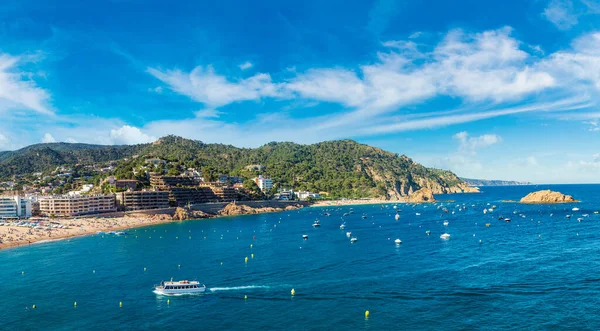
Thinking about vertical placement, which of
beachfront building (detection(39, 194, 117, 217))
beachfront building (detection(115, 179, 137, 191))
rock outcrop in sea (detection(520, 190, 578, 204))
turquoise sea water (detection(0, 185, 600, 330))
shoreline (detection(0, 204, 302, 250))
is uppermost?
beachfront building (detection(115, 179, 137, 191))

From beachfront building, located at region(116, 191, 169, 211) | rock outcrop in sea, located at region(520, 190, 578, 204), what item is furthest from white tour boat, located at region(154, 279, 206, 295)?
rock outcrop in sea, located at region(520, 190, 578, 204)

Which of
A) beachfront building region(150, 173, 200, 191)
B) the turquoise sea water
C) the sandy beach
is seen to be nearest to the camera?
the turquoise sea water

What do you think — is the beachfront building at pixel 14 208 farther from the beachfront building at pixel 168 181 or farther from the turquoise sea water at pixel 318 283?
the turquoise sea water at pixel 318 283

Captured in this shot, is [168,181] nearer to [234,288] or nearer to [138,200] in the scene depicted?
[138,200]

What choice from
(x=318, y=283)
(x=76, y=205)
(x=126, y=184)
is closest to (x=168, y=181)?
(x=126, y=184)

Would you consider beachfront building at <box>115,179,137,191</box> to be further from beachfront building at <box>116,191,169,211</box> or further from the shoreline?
the shoreline

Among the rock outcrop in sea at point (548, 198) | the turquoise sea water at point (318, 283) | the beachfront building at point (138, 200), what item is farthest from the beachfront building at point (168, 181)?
the rock outcrop in sea at point (548, 198)

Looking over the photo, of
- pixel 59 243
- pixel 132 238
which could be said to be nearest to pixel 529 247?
pixel 132 238
